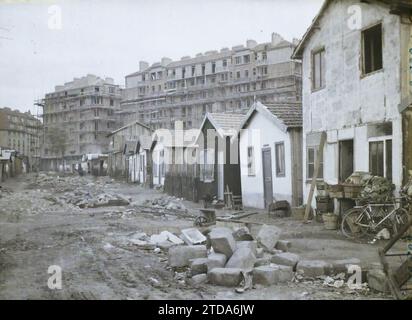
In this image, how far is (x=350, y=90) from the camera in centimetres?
1040

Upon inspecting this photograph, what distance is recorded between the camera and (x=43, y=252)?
26.1ft

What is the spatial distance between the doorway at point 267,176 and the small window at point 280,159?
490 mm

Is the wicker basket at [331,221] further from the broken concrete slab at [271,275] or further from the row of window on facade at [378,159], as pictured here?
the broken concrete slab at [271,275]

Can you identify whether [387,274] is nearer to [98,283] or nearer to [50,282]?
[98,283]

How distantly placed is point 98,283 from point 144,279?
0.66 m

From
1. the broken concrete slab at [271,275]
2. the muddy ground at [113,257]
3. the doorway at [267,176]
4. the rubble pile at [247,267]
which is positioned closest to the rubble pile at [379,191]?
the muddy ground at [113,257]

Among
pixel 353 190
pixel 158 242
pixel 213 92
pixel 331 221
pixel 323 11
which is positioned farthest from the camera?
pixel 213 92

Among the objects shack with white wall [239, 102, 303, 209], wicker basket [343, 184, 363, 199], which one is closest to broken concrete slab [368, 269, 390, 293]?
wicker basket [343, 184, 363, 199]

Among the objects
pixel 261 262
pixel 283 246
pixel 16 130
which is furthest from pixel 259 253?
pixel 16 130

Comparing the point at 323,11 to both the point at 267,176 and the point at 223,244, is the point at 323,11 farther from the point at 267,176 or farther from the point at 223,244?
the point at 223,244

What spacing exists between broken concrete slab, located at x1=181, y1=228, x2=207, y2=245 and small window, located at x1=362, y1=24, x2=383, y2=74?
18.5 ft

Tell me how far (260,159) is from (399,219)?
22.9 feet

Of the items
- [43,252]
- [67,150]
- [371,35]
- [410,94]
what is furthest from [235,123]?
[67,150]
